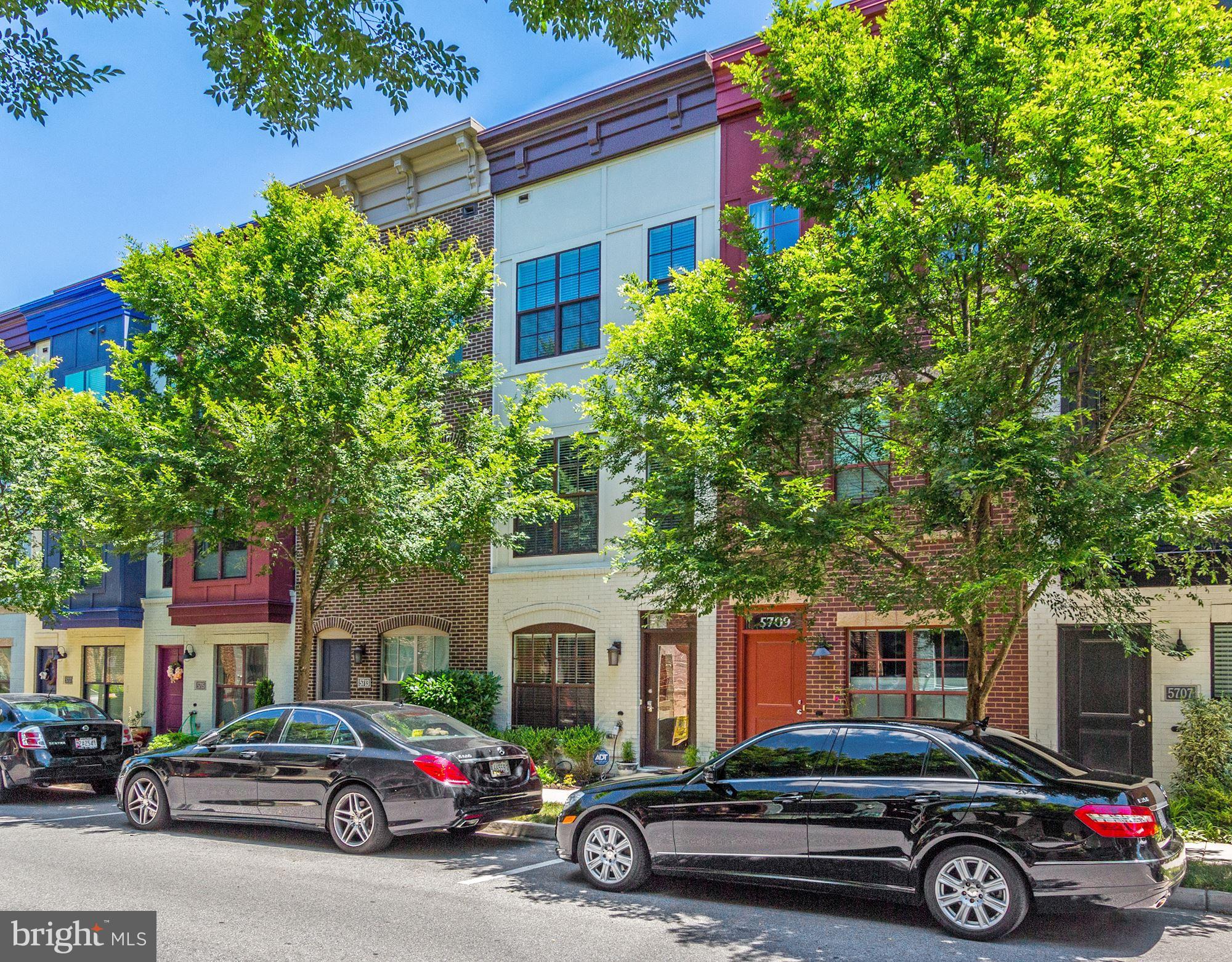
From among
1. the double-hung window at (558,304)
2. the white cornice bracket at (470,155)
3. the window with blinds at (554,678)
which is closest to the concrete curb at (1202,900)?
the window with blinds at (554,678)

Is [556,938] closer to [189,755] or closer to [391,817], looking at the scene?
[391,817]

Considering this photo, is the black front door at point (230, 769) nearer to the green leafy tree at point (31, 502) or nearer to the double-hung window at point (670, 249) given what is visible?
the green leafy tree at point (31, 502)

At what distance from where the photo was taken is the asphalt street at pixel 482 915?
728cm

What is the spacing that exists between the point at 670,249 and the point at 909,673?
7501mm

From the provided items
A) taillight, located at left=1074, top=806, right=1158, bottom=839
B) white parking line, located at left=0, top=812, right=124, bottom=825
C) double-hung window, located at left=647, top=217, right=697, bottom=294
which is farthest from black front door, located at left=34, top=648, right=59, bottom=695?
taillight, located at left=1074, top=806, right=1158, bottom=839

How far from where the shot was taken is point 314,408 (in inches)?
551

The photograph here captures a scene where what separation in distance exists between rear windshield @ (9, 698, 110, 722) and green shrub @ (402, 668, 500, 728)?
14.9 feet

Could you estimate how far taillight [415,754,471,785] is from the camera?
1065cm

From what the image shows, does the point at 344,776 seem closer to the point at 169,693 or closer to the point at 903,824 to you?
the point at 903,824

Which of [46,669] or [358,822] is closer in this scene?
[358,822]

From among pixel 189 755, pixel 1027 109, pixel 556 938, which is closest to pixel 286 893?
pixel 556 938

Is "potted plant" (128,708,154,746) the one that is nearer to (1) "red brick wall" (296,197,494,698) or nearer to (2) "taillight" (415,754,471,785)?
(1) "red brick wall" (296,197,494,698)

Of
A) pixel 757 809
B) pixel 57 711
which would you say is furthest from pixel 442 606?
pixel 757 809

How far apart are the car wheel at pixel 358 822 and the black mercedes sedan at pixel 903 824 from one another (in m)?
2.20
